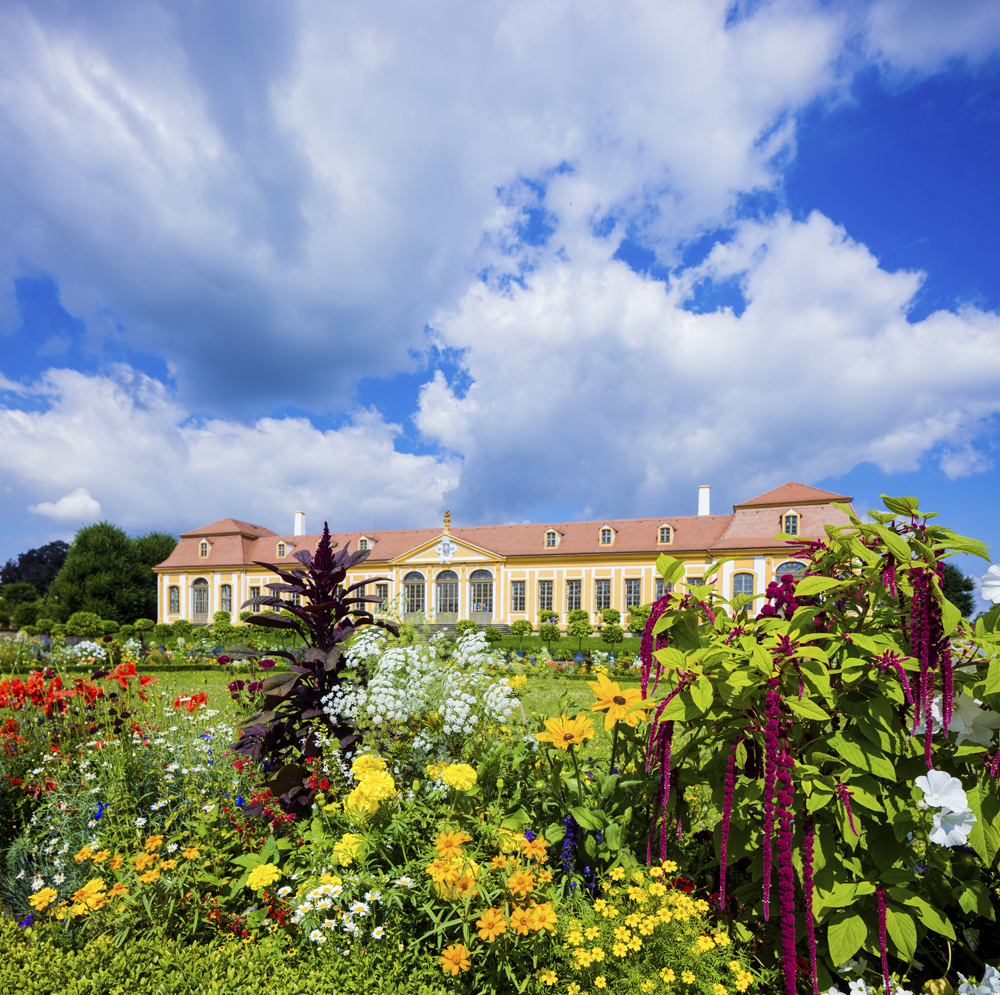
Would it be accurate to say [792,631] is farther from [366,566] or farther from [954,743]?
[366,566]

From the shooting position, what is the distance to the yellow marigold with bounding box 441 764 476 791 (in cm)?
224

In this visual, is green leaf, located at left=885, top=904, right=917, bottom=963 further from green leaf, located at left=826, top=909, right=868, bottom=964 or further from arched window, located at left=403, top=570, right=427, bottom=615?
A: arched window, located at left=403, top=570, right=427, bottom=615

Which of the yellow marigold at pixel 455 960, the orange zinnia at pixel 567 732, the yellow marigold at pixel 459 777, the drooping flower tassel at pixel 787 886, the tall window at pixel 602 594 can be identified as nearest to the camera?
the drooping flower tassel at pixel 787 886

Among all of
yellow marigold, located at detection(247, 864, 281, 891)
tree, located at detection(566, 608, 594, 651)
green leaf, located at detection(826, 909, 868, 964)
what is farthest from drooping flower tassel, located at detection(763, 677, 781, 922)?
tree, located at detection(566, 608, 594, 651)

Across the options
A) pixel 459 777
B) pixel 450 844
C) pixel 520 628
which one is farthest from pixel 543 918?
pixel 520 628

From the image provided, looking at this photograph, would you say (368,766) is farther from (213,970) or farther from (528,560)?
(528,560)

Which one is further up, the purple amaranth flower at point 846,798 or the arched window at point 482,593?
the arched window at point 482,593

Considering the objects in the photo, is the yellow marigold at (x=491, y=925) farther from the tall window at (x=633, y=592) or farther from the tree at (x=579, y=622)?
the tall window at (x=633, y=592)

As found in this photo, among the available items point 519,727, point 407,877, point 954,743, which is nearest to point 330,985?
point 407,877

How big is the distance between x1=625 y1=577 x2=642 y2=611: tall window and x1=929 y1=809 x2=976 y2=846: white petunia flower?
1141 inches

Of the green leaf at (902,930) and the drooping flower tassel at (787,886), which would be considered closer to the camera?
the drooping flower tassel at (787,886)

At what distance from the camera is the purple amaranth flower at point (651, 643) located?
1669mm

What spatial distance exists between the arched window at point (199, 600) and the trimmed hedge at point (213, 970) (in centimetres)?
3831

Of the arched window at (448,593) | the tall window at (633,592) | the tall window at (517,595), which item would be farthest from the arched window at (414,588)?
the tall window at (633,592)
